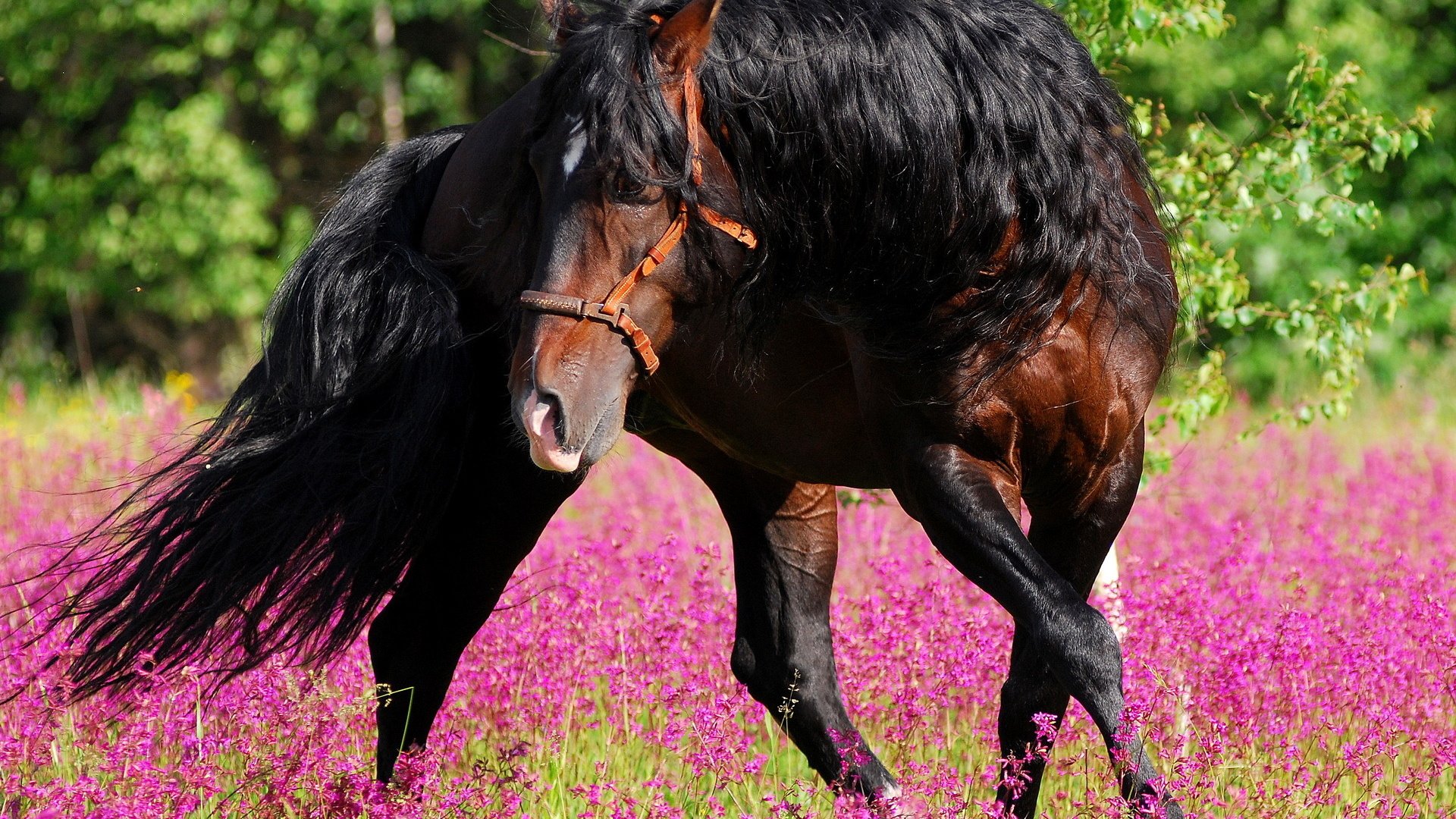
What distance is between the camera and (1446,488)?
705 cm

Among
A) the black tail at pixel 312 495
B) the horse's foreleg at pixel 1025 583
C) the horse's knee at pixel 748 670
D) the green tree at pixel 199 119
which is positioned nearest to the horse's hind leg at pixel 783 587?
the horse's knee at pixel 748 670

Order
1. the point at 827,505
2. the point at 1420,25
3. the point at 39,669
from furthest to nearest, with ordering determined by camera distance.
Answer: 1. the point at 1420,25
2. the point at 827,505
3. the point at 39,669

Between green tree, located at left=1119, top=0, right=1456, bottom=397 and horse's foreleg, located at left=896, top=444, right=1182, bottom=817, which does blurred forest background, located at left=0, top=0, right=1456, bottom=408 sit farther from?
horse's foreleg, located at left=896, top=444, right=1182, bottom=817

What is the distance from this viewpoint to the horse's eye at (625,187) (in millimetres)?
2674

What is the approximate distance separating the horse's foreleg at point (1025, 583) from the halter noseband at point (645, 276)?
0.62 metres

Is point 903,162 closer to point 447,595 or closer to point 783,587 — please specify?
point 783,587

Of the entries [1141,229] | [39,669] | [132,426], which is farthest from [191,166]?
[1141,229]

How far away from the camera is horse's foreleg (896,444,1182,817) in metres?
2.71

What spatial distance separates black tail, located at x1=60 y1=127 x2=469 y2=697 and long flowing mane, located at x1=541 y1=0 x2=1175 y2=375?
2.69ft

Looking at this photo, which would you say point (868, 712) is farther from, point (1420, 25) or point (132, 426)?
point (1420, 25)

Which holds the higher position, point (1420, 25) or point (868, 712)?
point (868, 712)

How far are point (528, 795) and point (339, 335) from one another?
128cm

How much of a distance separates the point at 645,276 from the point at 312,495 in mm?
1181

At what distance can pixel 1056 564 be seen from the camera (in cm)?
326
